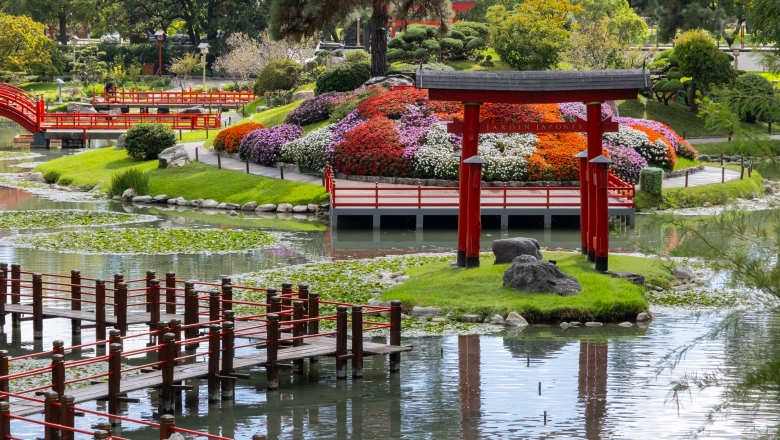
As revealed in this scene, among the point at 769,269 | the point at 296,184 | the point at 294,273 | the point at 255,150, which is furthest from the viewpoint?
the point at 255,150

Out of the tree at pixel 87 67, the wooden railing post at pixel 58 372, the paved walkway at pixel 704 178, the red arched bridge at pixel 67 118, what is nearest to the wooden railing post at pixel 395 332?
the wooden railing post at pixel 58 372

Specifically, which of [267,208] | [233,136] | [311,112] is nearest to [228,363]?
[267,208]

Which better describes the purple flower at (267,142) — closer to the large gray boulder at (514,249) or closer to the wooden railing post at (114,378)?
the large gray boulder at (514,249)

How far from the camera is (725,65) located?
5731 centimetres

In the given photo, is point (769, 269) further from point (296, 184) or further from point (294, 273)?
point (296, 184)

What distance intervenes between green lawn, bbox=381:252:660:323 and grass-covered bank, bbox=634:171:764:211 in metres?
13.3

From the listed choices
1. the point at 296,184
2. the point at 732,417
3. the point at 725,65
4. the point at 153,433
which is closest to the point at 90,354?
the point at 153,433

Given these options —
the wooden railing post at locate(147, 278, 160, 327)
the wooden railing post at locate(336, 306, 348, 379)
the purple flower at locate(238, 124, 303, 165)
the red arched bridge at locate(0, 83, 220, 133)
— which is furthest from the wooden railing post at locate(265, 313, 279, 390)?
the red arched bridge at locate(0, 83, 220, 133)

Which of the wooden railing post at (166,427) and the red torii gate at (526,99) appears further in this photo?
the red torii gate at (526,99)

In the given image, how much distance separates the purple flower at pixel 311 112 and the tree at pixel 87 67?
39955 millimetres

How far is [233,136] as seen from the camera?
163ft

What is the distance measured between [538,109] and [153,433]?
30976 millimetres

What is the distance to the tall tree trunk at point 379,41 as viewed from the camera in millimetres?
48312

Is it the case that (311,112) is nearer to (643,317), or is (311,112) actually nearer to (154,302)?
(643,317)
